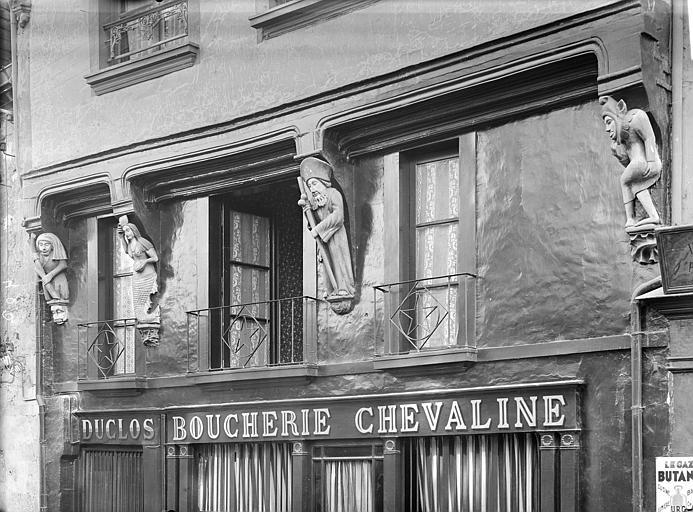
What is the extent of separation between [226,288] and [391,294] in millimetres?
2601

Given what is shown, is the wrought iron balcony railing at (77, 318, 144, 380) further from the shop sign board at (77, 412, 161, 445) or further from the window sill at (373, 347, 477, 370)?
the window sill at (373, 347, 477, 370)

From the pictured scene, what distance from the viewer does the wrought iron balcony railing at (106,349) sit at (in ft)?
49.5

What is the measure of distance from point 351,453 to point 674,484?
11.6 ft

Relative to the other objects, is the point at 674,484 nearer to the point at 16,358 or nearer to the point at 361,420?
the point at 361,420

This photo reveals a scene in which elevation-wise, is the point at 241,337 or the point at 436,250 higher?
the point at 436,250

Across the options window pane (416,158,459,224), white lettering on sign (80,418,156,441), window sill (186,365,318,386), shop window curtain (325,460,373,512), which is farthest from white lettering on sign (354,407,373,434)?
white lettering on sign (80,418,156,441)

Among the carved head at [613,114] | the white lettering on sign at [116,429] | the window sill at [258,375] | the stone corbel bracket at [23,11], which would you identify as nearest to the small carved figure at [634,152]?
the carved head at [613,114]

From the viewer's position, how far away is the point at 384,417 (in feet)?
40.2

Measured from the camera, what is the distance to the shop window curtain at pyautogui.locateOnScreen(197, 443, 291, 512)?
1325 cm

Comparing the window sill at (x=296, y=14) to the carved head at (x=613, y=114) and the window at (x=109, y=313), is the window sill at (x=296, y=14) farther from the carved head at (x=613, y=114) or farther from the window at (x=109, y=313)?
the window at (x=109, y=313)

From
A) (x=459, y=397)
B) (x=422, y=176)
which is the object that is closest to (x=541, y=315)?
(x=459, y=397)

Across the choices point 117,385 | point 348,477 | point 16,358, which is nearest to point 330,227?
point 348,477

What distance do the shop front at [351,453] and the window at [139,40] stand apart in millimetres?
3664

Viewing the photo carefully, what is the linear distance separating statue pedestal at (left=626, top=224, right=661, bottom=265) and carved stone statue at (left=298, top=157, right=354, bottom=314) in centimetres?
313
